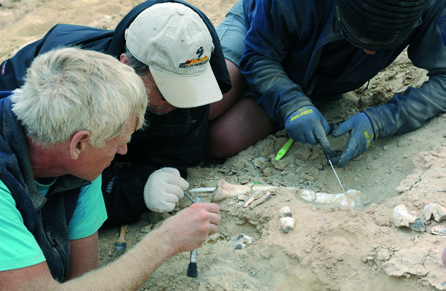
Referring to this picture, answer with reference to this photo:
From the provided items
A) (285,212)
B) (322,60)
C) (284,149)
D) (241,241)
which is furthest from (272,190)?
(322,60)

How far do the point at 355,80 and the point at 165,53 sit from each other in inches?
53.9

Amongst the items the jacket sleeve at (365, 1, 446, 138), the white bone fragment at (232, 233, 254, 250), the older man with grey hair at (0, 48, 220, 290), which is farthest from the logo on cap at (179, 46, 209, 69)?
the jacket sleeve at (365, 1, 446, 138)

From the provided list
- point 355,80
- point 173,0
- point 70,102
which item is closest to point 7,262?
point 70,102

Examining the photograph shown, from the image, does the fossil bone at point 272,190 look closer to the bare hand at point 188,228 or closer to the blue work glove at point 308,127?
the blue work glove at point 308,127

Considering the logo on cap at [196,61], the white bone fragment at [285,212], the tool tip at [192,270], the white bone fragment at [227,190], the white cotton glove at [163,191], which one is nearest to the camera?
the tool tip at [192,270]

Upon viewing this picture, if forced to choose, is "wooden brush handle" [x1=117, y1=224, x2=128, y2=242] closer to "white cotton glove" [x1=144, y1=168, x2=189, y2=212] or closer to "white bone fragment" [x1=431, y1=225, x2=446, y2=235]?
"white cotton glove" [x1=144, y1=168, x2=189, y2=212]

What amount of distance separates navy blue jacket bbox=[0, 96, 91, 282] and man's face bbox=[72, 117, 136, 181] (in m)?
0.16

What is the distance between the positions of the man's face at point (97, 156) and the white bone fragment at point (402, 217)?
123 cm

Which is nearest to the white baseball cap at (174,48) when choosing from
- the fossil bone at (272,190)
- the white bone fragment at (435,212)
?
the fossil bone at (272,190)

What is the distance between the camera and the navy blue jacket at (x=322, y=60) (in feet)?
8.57

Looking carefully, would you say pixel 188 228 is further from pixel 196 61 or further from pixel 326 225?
pixel 196 61

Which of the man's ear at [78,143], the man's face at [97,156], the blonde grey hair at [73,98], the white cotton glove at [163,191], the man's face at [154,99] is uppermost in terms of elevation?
the blonde grey hair at [73,98]

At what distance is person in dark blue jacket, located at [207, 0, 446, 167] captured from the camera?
259 centimetres

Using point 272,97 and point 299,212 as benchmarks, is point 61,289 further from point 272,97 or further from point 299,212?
point 272,97
